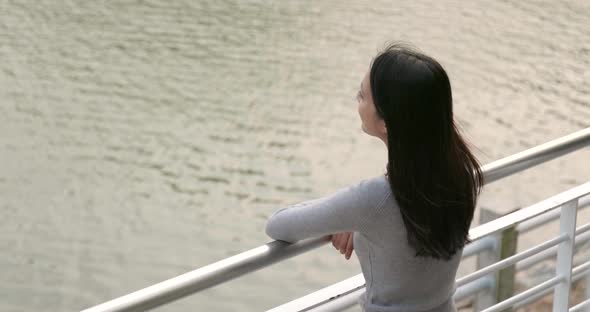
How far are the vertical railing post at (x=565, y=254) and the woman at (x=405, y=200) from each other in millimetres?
393

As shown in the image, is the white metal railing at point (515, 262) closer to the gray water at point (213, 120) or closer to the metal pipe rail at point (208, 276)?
the metal pipe rail at point (208, 276)

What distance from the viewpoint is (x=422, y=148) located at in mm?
1065

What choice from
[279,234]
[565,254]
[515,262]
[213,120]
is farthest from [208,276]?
[213,120]

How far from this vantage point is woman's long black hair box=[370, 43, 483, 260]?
1.04 meters

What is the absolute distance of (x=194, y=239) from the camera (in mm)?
5750

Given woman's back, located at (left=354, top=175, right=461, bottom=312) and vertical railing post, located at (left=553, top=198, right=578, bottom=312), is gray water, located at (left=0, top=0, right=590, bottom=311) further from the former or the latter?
woman's back, located at (left=354, top=175, right=461, bottom=312)

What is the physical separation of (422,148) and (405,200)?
0.06 metres

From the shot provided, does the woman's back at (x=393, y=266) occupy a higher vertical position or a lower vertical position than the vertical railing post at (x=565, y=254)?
higher

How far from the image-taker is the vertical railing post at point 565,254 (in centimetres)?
147

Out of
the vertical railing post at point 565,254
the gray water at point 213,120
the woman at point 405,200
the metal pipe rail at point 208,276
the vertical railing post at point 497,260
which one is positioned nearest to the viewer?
the metal pipe rail at point 208,276

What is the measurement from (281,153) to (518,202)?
1.52 m

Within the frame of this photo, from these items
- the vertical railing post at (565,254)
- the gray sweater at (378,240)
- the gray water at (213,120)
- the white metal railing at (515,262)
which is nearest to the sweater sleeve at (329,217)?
the gray sweater at (378,240)

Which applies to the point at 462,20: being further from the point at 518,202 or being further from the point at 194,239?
the point at 194,239

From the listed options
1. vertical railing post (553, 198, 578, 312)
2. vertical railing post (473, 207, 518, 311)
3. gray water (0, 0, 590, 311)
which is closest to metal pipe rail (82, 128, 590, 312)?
vertical railing post (553, 198, 578, 312)
